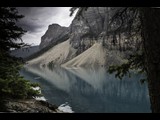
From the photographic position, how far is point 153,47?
1889 millimetres

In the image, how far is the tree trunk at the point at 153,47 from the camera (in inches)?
73.7

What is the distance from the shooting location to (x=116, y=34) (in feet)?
9.95

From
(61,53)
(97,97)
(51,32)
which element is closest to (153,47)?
(51,32)

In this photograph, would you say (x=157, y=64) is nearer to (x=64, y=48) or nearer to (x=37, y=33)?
(x=37, y=33)

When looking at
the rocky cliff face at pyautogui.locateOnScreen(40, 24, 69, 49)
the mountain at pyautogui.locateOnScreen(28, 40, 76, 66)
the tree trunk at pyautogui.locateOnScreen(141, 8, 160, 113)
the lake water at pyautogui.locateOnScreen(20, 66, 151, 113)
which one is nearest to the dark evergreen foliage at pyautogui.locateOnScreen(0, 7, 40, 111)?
the rocky cliff face at pyautogui.locateOnScreen(40, 24, 69, 49)

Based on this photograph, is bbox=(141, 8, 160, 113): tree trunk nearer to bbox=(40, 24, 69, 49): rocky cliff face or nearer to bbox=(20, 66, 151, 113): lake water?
bbox=(40, 24, 69, 49): rocky cliff face

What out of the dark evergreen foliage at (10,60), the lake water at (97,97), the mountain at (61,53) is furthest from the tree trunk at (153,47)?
the mountain at (61,53)

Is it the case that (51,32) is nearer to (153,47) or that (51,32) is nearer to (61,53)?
(153,47)

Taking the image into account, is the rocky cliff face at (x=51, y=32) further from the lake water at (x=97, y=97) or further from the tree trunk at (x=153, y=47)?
the lake water at (x=97, y=97)

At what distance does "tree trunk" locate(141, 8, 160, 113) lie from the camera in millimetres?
1871

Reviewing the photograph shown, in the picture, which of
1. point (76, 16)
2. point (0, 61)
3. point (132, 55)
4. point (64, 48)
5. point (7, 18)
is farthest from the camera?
point (64, 48)

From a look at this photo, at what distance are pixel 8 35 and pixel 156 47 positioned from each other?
7.38 feet
